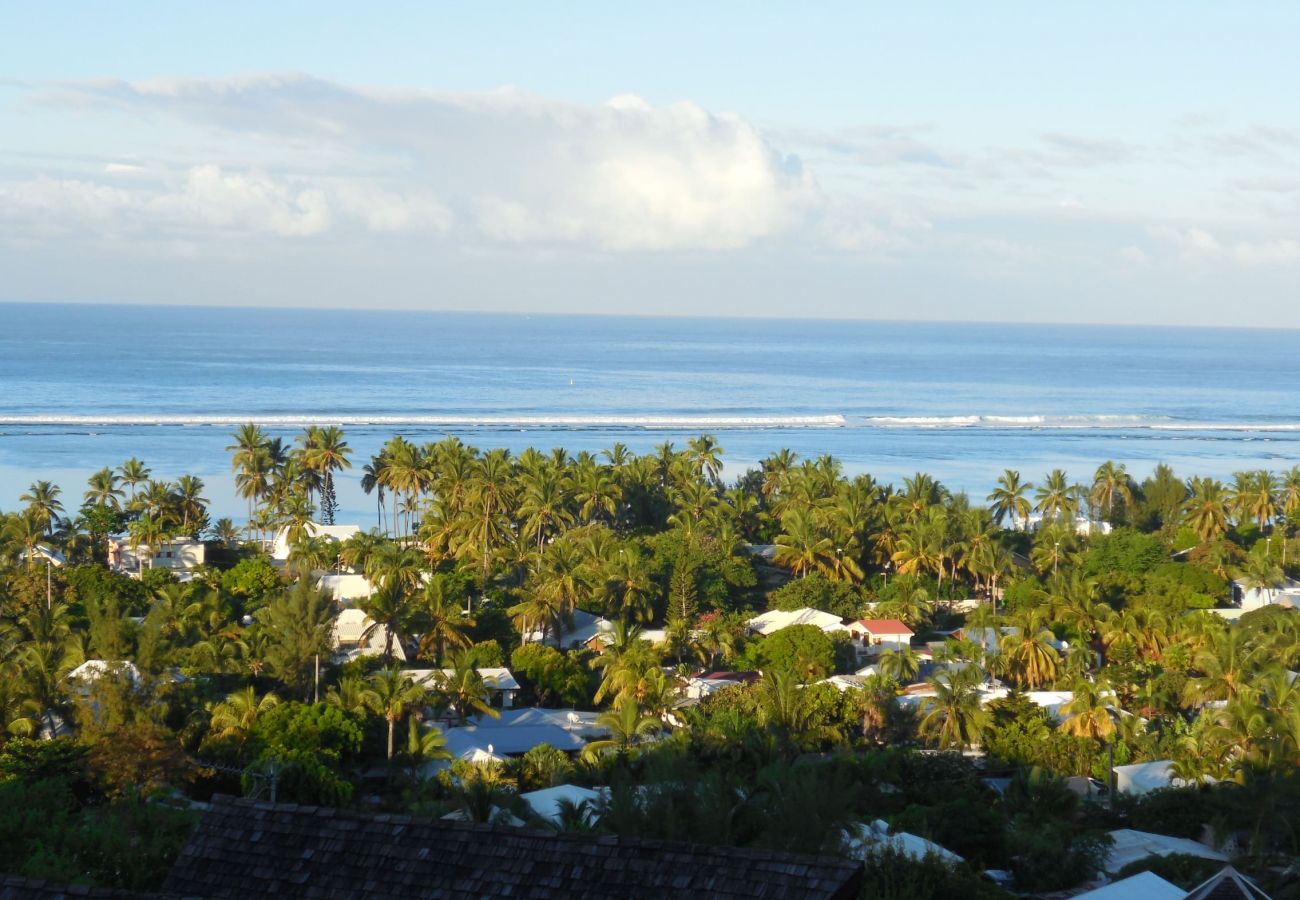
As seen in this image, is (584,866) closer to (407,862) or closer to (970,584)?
(407,862)

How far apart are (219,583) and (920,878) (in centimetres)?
3644

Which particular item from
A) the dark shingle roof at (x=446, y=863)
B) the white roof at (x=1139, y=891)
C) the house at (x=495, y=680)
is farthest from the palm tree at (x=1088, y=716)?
the dark shingle roof at (x=446, y=863)

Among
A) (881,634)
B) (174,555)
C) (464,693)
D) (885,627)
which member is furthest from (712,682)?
(174,555)

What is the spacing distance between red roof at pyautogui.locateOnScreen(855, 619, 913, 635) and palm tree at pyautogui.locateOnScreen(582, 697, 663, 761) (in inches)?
597

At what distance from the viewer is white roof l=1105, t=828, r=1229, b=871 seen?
94.8ft

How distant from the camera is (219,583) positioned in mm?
53594

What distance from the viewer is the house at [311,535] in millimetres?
59062

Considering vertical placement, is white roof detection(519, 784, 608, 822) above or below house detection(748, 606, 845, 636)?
above

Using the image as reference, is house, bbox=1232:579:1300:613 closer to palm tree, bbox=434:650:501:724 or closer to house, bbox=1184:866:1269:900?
palm tree, bbox=434:650:501:724

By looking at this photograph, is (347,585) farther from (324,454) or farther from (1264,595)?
(1264,595)

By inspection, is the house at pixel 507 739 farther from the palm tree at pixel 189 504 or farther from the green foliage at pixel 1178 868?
the palm tree at pixel 189 504

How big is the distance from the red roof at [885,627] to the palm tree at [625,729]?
15.2 m

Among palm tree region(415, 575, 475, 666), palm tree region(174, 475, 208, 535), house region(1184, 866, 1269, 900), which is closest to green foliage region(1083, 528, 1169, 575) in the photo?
palm tree region(415, 575, 475, 666)

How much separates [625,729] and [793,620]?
17228mm
